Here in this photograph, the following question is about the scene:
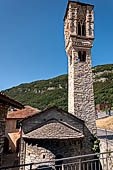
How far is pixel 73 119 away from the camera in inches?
413

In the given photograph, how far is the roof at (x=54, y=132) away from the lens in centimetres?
852

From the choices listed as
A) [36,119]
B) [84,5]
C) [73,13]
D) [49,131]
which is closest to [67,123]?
[49,131]

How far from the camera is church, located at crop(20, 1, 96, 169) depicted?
332 inches

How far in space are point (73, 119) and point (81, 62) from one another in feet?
19.8

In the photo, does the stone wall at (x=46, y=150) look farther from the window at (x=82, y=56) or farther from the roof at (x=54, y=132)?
the window at (x=82, y=56)

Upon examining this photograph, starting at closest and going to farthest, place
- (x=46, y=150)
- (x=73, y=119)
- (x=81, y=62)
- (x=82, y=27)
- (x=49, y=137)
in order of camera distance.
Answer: (x=46, y=150) < (x=49, y=137) < (x=73, y=119) < (x=81, y=62) < (x=82, y=27)

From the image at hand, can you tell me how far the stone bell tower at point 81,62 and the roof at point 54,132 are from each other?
2.14m

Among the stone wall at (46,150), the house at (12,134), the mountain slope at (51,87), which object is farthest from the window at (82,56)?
the mountain slope at (51,87)

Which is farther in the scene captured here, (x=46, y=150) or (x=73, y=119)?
(x=73, y=119)

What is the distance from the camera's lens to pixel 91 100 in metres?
11.9

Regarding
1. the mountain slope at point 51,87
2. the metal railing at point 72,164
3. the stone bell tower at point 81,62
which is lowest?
the metal railing at point 72,164

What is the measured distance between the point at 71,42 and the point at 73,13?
3625 millimetres

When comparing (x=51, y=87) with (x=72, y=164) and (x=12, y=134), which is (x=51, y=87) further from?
(x=72, y=164)

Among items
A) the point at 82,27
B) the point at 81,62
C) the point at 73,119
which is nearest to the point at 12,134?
the point at 73,119
